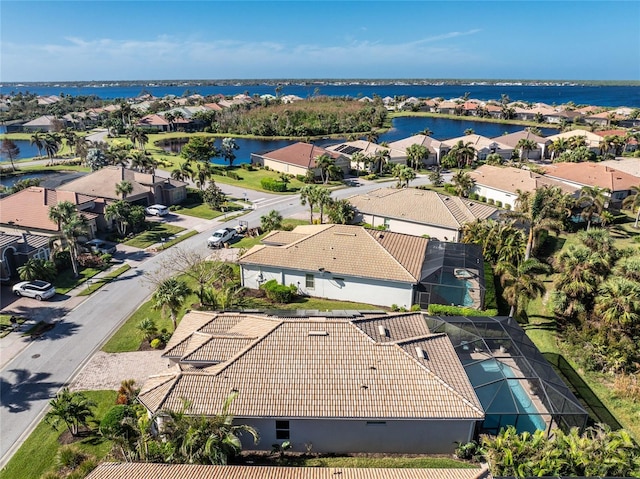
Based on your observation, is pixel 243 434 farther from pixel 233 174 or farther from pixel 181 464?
pixel 233 174

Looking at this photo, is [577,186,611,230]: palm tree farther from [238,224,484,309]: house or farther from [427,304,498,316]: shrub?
[427,304,498,316]: shrub

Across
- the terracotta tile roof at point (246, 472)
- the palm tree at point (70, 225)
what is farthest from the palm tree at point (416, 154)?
the terracotta tile roof at point (246, 472)

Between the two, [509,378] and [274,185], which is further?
[274,185]

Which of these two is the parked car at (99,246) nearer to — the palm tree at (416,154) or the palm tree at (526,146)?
the palm tree at (416,154)

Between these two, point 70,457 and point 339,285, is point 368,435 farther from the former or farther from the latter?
point 339,285

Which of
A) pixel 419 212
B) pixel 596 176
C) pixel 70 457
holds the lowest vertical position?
pixel 70 457

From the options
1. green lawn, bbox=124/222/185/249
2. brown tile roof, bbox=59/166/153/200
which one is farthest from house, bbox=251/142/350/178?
green lawn, bbox=124/222/185/249

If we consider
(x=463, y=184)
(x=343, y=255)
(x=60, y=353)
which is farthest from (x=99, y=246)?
(x=463, y=184)
